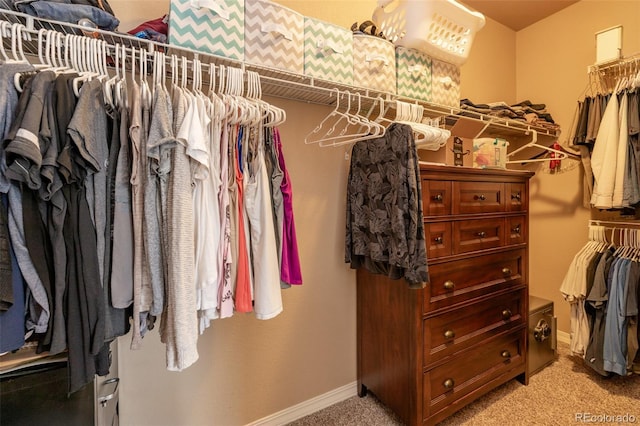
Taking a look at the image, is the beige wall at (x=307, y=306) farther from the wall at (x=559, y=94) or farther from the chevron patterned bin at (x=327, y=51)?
the chevron patterned bin at (x=327, y=51)

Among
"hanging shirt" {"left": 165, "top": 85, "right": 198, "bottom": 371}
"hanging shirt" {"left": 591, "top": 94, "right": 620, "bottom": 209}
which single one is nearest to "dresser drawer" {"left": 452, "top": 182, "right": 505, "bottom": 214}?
"hanging shirt" {"left": 591, "top": 94, "right": 620, "bottom": 209}

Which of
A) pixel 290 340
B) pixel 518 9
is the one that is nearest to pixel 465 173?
pixel 290 340

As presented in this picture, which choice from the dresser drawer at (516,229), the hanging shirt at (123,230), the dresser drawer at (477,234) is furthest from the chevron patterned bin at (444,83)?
the hanging shirt at (123,230)

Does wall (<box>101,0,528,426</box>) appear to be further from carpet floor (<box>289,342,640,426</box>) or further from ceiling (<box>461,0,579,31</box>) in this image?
ceiling (<box>461,0,579,31</box>)

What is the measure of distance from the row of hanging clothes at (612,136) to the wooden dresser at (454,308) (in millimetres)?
568

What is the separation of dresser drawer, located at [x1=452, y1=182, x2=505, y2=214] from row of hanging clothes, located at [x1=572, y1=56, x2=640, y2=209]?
80cm

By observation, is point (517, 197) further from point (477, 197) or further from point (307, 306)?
point (307, 306)

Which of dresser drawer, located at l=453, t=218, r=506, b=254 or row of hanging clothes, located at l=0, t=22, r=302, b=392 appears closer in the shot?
row of hanging clothes, located at l=0, t=22, r=302, b=392

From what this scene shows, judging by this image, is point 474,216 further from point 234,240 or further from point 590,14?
point 590,14

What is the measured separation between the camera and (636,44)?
83.3 inches

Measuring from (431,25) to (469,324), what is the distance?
5.17 feet

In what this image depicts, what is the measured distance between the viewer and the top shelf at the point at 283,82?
0.92 meters

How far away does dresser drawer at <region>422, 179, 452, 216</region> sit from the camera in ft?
4.66

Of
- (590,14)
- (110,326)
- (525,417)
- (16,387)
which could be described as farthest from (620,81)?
(16,387)
